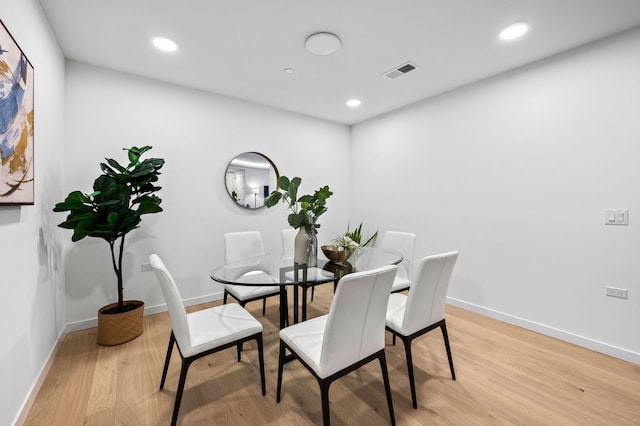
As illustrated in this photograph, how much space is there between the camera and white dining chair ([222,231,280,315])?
2295 mm

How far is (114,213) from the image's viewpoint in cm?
210

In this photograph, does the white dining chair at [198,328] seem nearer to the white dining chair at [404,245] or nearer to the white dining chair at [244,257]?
the white dining chair at [244,257]

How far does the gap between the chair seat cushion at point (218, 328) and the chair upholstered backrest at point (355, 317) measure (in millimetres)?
594

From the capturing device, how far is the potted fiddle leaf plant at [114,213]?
205cm

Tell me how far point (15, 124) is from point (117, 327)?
1707 millimetres

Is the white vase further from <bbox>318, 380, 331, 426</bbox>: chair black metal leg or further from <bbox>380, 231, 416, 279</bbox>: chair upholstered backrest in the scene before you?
<bbox>380, 231, 416, 279</bbox>: chair upholstered backrest

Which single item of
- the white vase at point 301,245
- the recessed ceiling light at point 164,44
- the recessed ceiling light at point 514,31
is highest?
the recessed ceiling light at point 514,31

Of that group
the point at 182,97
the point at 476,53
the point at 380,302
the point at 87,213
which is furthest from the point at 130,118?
the point at 476,53

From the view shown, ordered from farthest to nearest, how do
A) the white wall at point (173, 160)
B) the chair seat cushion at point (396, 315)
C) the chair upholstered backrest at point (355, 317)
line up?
the white wall at point (173, 160) < the chair seat cushion at point (396, 315) < the chair upholstered backrest at point (355, 317)

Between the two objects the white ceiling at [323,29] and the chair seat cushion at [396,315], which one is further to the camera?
the white ceiling at [323,29]

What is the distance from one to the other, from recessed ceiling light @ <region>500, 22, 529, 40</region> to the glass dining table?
198 cm

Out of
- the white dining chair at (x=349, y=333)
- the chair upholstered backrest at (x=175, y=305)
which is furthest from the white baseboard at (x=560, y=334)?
the chair upholstered backrest at (x=175, y=305)

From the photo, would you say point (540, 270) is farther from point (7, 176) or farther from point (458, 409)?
point (7, 176)

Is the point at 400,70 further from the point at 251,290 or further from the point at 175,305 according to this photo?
the point at 175,305
